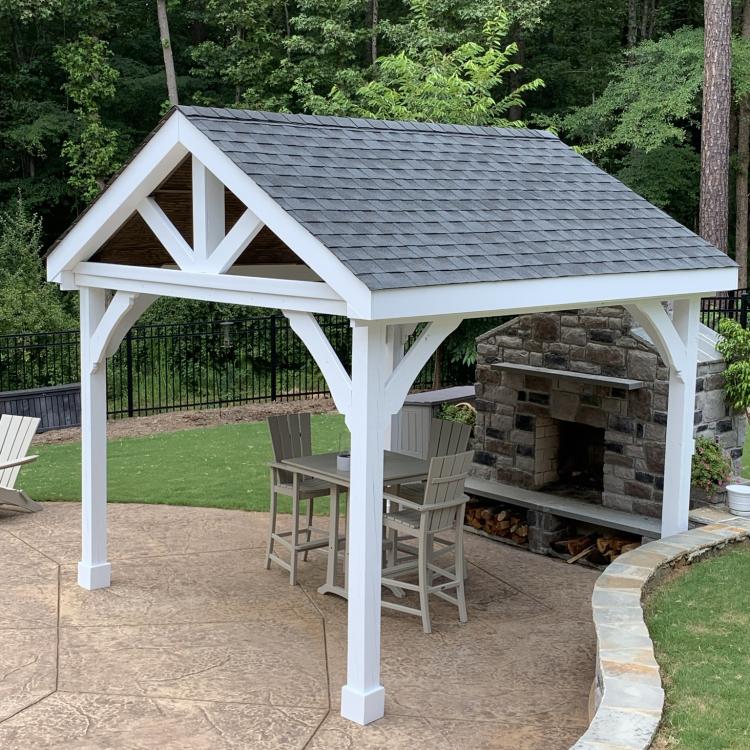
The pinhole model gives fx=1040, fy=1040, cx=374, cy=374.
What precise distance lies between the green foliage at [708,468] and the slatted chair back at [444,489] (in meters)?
2.38

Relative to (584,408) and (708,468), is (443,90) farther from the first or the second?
(708,468)

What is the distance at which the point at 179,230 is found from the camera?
25.3 feet

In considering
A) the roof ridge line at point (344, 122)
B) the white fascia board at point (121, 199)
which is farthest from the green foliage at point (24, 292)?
the roof ridge line at point (344, 122)

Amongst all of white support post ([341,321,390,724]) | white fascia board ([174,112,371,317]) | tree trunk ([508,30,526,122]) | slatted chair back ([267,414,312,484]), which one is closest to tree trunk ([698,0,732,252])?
tree trunk ([508,30,526,122])

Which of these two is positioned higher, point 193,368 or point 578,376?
point 578,376

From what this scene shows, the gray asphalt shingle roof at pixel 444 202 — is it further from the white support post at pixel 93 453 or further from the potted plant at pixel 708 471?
the white support post at pixel 93 453

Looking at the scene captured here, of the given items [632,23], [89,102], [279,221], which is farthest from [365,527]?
[632,23]

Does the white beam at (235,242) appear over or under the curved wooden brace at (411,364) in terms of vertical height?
over

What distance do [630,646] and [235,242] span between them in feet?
10.5

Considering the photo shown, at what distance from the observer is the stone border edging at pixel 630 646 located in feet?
15.2

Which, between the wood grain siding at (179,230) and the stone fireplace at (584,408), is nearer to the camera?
the wood grain siding at (179,230)

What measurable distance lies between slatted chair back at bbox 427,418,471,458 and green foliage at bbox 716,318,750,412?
7.63 ft

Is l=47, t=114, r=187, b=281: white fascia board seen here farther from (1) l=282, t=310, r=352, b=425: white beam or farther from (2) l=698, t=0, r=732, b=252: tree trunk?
(2) l=698, t=0, r=732, b=252: tree trunk

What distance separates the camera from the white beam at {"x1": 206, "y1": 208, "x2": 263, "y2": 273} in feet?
19.9
